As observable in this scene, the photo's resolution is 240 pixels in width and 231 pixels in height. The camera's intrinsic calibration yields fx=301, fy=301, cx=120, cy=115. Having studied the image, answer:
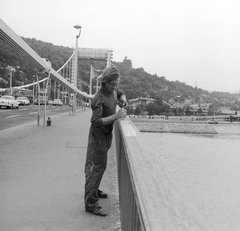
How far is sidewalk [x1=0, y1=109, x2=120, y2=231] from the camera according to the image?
266cm

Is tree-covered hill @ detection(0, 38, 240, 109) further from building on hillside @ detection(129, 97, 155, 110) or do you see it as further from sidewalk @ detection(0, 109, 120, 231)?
sidewalk @ detection(0, 109, 120, 231)

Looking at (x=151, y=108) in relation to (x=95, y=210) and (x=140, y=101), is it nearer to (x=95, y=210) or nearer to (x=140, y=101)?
(x=140, y=101)

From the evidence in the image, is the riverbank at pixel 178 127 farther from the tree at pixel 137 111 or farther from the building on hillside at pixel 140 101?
the building on hillside at pixel 140 101

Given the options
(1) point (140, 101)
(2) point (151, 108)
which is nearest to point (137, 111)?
(2) point (151, 108)

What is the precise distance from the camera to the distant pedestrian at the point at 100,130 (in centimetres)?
260

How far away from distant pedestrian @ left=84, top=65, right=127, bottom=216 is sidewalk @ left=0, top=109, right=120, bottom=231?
0.24 metres

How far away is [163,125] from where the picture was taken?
84.1 m

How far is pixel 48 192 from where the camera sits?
3.51 metres

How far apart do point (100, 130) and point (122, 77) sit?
7689 cm

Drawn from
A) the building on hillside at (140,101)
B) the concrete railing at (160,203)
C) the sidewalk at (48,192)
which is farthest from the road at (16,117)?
the building on hillside at (140,101)

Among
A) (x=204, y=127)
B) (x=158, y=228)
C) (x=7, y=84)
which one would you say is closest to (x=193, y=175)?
(x=158, y=228)

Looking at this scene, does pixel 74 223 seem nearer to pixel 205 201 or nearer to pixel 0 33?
pixel 0 33

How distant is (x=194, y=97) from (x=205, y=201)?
107313 millimetres

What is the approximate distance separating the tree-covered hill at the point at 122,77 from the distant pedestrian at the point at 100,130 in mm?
29995
